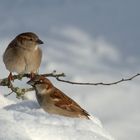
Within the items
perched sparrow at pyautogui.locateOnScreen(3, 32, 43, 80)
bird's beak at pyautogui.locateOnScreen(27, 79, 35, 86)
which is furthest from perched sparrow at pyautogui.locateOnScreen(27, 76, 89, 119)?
perched sparrow at pyautogui.locateOnScreen(3, 32, 43, 80)

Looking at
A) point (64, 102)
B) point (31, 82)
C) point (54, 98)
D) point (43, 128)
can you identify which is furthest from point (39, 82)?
point (43, 128)

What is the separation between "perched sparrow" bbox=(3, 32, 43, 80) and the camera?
9.35 meters

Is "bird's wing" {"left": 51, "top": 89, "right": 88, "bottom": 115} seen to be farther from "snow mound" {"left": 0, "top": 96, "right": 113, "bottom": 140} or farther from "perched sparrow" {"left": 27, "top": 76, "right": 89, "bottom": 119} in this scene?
"snow mound" {"left": 0, "top": 96, "right": 113, "bottom": 140}

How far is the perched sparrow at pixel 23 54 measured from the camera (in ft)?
30.7

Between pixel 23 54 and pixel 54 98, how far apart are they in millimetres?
2062

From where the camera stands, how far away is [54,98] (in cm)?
783

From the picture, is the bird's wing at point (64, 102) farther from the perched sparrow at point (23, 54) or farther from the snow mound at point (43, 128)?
the snow mound at point (43, 128)

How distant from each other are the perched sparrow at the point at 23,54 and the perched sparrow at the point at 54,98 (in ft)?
4.66

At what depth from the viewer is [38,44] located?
31.1ft

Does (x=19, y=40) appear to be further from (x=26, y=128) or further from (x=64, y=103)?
(x=26, y=128)

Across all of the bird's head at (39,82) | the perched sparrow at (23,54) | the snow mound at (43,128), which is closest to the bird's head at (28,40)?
the perched sparrow at (23,54)

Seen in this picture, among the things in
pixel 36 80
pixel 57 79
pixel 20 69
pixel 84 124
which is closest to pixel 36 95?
pixel 36 80

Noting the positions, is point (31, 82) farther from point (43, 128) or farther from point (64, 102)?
point (43, 128)

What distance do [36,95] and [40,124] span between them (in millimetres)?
4339
